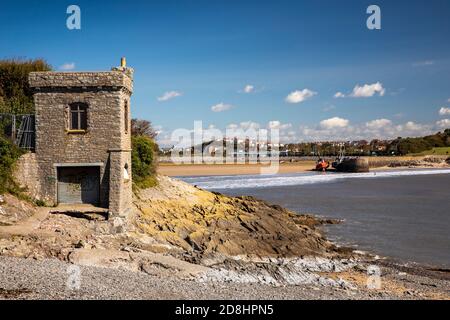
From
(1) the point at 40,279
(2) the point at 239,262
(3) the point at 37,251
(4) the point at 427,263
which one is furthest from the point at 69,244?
(4) the point at 427,263

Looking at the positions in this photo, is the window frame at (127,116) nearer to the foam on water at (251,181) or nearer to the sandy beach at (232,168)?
the foam on water at (251,181)

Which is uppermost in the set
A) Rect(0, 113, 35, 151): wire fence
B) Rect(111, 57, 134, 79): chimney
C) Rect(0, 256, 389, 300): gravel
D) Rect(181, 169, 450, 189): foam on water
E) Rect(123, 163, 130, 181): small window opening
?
Rect(111, 57, 134, 79): chimney

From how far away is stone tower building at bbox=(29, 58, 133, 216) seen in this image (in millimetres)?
19438

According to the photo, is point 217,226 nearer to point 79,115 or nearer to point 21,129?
point 79,115

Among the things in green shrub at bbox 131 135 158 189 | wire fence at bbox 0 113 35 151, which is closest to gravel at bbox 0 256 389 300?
wire fence at bbox 0 113 35 151

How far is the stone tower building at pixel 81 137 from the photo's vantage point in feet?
63.8

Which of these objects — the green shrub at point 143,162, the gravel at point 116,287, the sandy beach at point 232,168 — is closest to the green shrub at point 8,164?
the gravel at point 116,287

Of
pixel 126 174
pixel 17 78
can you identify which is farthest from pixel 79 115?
pixel 17 78

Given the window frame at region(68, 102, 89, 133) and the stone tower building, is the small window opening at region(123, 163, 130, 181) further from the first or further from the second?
the window frame at region(68, 102, 89, 133)

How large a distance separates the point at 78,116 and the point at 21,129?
3.05m

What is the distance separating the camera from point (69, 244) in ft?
53.8

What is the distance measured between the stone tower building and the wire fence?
3.33 ft

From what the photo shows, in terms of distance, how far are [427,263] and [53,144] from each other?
1731cm

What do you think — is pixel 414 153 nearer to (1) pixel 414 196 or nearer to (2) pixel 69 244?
(1) pixel 414 196
